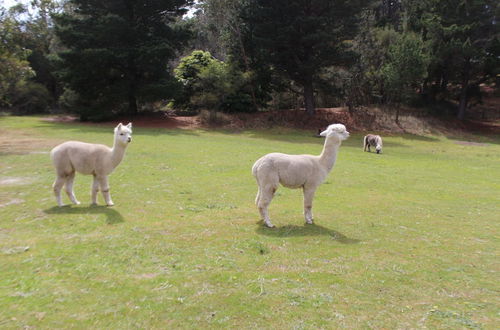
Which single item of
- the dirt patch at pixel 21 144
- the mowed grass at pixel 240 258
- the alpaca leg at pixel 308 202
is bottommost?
the dirt patch at pixel 21 144

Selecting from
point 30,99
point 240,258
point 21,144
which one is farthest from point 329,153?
point 30,99

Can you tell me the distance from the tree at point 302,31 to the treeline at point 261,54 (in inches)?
4.6

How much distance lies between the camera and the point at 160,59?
38.4m

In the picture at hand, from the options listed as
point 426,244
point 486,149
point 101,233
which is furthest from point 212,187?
point 486,149

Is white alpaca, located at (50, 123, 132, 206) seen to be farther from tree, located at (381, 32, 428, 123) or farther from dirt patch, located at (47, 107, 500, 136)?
tree, located at (381, 32, 428, 123)

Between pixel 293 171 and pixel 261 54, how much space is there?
33.0 meters

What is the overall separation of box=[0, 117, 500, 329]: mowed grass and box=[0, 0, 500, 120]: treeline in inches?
1063

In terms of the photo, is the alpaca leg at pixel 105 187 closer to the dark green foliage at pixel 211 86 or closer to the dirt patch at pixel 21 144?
the dirt patch at pixel 21 144

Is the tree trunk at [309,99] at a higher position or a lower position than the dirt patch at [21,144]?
higher

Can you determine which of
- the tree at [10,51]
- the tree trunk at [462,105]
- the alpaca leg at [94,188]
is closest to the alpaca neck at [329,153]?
the alpaca leg at [94,188]

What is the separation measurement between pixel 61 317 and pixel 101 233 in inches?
125

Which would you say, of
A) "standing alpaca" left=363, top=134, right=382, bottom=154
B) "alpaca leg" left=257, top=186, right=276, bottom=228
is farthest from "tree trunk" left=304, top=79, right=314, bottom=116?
"alpaca leg" left=257, top=186, right=276, bottom=228

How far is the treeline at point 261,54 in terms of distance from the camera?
123 ft

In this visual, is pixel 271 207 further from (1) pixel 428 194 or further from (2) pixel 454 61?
(2) pixel 454 61
